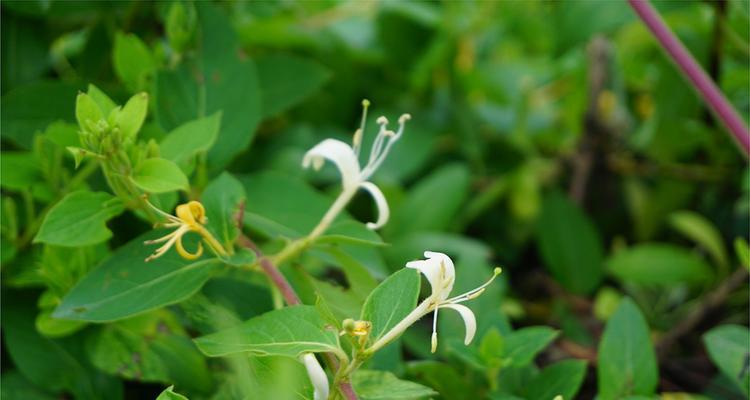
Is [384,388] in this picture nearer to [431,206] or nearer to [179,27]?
[179,27]

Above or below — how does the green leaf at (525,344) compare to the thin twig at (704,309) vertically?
above

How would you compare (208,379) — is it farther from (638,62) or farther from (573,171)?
(638,62)

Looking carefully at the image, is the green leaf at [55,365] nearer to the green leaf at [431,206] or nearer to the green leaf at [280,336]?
the green leaf at [280,336]

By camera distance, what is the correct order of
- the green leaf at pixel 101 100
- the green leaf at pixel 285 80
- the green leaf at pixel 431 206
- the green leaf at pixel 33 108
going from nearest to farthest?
1. the green leaf at pixel 101 100
2. the green leaf at pixel 33 108
3. the green leaf at pixel 285 80
4. the green leaf at pixel 431 206

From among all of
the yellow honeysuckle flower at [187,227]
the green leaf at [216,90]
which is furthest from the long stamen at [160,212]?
the green leaf at [216,90]

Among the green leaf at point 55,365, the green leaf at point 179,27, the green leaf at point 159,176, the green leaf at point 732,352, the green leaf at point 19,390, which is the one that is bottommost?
the green leaf at point 19,390

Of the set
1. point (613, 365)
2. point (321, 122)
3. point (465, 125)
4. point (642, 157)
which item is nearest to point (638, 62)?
point (642, 157)

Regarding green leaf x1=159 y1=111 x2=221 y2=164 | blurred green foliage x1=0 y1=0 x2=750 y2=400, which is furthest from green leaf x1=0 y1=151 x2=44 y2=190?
green leaf x1=159 y1=111 x2=221 y2=164
